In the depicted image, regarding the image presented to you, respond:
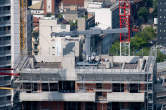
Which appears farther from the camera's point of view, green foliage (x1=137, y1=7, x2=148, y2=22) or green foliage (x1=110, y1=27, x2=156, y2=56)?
green foliage (x1=137, y1=7, x2=148, y2=22)

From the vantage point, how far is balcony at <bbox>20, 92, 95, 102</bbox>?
4412cm

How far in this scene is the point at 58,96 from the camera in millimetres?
44219

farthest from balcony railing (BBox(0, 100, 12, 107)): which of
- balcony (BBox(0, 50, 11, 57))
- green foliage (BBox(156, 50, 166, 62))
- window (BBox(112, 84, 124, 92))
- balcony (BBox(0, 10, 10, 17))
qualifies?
green foliage (BBox(156, 50, 166, 62))

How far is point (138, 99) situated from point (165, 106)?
21.4m

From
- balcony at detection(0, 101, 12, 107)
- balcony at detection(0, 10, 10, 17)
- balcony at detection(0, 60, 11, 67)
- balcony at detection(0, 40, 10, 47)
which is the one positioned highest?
balcony at detection(0, 10, 10, 17)

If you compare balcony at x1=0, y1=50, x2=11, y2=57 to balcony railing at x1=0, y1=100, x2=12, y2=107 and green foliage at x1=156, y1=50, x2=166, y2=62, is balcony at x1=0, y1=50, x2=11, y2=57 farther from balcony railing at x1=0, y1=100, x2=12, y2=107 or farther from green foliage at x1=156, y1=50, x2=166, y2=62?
green foliage at x1=156, y1=50, x2=166, y2=62

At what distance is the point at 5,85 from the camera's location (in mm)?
52000

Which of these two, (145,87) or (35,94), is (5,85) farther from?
(145,87)

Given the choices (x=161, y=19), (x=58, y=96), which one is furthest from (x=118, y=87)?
(x=161, y=19)

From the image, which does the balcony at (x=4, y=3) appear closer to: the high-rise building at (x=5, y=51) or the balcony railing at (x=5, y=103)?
the high-rise building at (x=5, y=51)

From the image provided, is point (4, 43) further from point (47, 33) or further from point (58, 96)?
→ point (47, 33)

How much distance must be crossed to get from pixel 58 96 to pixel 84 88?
5.08ft

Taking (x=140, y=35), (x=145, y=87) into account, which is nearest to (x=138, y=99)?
(x=145, y=87)

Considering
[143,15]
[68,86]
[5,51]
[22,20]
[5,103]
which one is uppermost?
[143,15]
